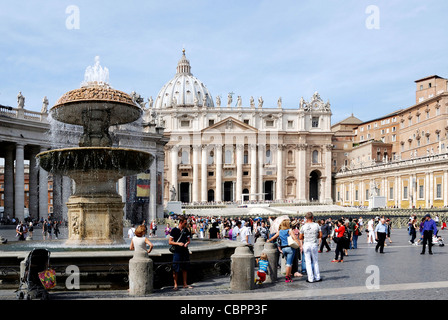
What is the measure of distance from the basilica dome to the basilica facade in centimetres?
2963

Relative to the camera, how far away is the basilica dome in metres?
116

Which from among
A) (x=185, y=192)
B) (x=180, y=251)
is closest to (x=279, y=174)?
(x=185, y=192)

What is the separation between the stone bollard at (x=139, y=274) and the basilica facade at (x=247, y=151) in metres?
74.4

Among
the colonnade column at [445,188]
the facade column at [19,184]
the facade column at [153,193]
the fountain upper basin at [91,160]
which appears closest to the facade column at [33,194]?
the facade column at [19,184]

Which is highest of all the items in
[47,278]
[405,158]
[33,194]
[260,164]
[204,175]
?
[405,158]

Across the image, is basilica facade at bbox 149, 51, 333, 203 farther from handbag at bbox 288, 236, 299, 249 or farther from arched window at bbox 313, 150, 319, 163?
handbag at bbox 288, 236, 299, 249

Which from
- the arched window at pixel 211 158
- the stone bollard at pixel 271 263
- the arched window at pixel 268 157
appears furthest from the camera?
the arched window at pixel 268 157

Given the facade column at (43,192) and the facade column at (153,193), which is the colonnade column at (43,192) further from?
the facade column at (153,193)

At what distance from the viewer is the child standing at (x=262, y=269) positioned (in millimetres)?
9031

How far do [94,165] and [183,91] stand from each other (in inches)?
4246

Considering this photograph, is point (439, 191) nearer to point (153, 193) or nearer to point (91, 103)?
point (153, 193)

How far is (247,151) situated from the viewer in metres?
85.8

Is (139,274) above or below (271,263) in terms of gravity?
above
